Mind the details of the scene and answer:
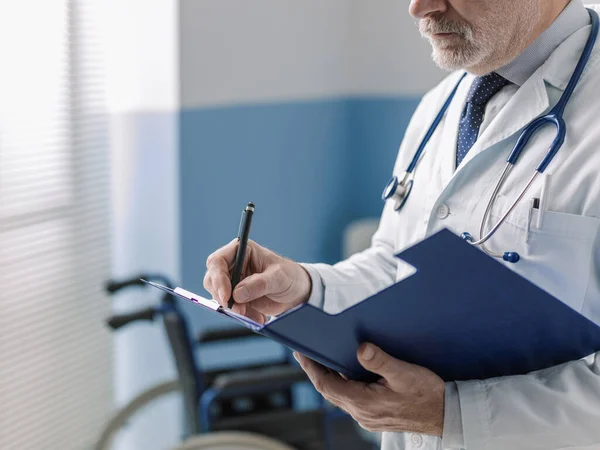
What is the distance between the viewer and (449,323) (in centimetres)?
92

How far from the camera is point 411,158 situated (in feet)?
4.66

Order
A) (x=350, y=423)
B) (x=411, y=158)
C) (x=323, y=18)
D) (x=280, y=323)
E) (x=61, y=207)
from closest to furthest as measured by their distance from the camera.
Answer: (x=280, y=323), (x=411, y=158), (x=61, y=207), (x=350, y=423), (x=323, y=18)

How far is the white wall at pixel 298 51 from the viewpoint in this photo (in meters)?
2.55

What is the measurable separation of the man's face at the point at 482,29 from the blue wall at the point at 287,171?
141 centimetres

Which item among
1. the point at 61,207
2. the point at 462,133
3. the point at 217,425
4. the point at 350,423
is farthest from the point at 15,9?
the point at 350,423

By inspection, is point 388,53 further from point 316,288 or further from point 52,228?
point 316,288

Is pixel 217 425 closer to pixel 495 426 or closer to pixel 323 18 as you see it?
pixel 495 426

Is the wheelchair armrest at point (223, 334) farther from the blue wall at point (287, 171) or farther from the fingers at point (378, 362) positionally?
the fingers at point (378, 362)

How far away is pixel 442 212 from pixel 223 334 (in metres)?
1.25

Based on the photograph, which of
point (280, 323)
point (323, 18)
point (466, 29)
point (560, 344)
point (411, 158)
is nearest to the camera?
point (280, 323)

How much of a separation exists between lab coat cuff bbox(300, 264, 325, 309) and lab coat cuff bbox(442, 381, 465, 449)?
322mm

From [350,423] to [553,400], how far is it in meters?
1.62

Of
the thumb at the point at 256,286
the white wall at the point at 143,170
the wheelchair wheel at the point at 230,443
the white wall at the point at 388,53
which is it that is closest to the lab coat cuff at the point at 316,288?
the thumb at the point at 256,286

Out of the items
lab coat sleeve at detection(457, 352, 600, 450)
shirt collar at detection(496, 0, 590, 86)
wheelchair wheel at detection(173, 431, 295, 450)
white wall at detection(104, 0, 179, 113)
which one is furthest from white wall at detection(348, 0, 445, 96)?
lab coat sleeve at detection(457, 352, 600, 450)
